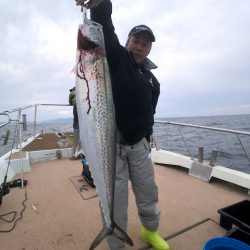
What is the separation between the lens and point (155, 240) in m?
2.51

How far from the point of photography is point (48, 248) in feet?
8.49

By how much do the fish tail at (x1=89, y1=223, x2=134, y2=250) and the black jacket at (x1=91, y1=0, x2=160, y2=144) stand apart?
731mm

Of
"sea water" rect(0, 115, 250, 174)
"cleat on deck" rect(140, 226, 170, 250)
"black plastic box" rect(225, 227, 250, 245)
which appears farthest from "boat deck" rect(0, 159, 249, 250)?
"sea water" rect(0, 115, 250, 174)

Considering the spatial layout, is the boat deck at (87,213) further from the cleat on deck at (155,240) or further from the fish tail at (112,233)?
the fish tail at (112,233)

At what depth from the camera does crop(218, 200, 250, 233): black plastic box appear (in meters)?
2.79

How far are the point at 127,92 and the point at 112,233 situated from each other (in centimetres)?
115

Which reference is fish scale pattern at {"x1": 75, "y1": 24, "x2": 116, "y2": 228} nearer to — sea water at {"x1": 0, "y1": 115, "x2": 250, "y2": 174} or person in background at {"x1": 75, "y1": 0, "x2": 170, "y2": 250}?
person in background at {"x1": 75, "y1": 0, "x2": 170, "y2": 250}

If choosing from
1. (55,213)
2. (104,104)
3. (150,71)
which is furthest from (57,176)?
(104,104)

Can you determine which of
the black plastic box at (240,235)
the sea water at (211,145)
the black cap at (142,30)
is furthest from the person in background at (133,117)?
the sea water at (211,145)

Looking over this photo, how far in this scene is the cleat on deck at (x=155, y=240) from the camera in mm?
2477

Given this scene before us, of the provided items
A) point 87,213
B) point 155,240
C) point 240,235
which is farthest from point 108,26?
point 87,213

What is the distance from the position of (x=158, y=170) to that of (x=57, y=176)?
Answer: 207 centimetres

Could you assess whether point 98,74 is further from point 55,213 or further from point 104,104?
point 55,213

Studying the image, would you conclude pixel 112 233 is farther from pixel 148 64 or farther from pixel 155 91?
pixel 148 64
